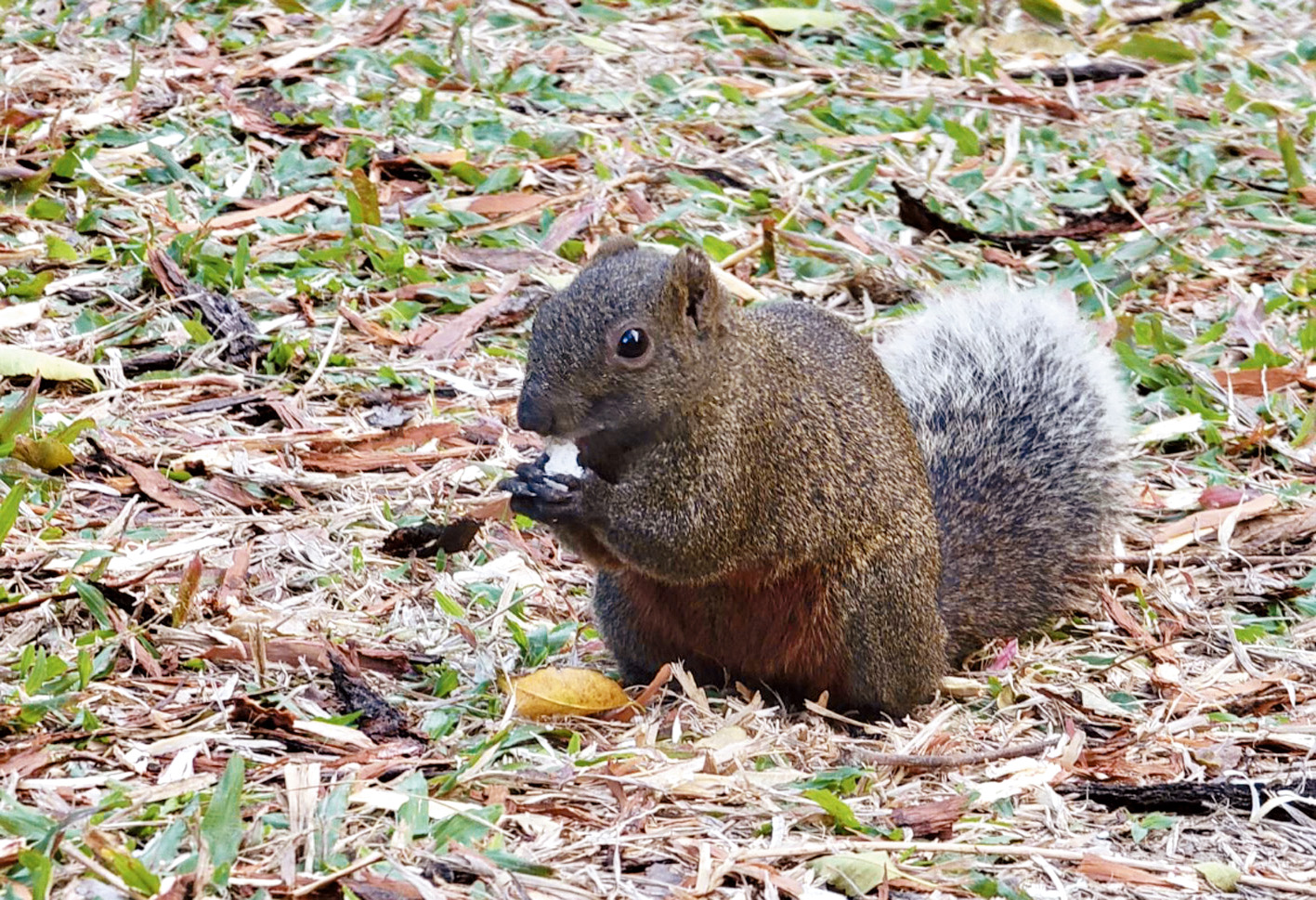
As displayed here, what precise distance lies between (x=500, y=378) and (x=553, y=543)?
72cm

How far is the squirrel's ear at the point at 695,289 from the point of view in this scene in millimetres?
3750

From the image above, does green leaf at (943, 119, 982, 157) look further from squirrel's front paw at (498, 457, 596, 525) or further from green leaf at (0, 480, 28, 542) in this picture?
green leaf at (0, 480, 28, 542)

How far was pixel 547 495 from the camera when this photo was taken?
364 cm

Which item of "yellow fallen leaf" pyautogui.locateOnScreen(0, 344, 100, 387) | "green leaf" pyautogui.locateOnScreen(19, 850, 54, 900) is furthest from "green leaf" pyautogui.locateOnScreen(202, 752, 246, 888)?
"yellow fallen leaf" pyautogui.locateOnScreen(0, 344, 100, 387)

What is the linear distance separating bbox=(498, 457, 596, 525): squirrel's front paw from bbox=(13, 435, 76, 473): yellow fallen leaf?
4.38 feet

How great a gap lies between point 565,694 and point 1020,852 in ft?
3.39

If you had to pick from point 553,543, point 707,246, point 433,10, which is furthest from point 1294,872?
point 433,10

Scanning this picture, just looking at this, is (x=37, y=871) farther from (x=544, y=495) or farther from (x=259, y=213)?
(x=259, y=213)

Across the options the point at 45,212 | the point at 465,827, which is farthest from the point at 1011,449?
the point at 45,212

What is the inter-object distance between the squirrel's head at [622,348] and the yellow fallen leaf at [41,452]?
1420mm

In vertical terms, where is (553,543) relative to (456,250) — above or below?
below

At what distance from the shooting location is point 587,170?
636 cm

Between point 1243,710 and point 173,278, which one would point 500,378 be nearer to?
point 173,278

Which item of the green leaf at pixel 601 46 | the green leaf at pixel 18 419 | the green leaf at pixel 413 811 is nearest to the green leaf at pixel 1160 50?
the green leaf at pixel 601 46
